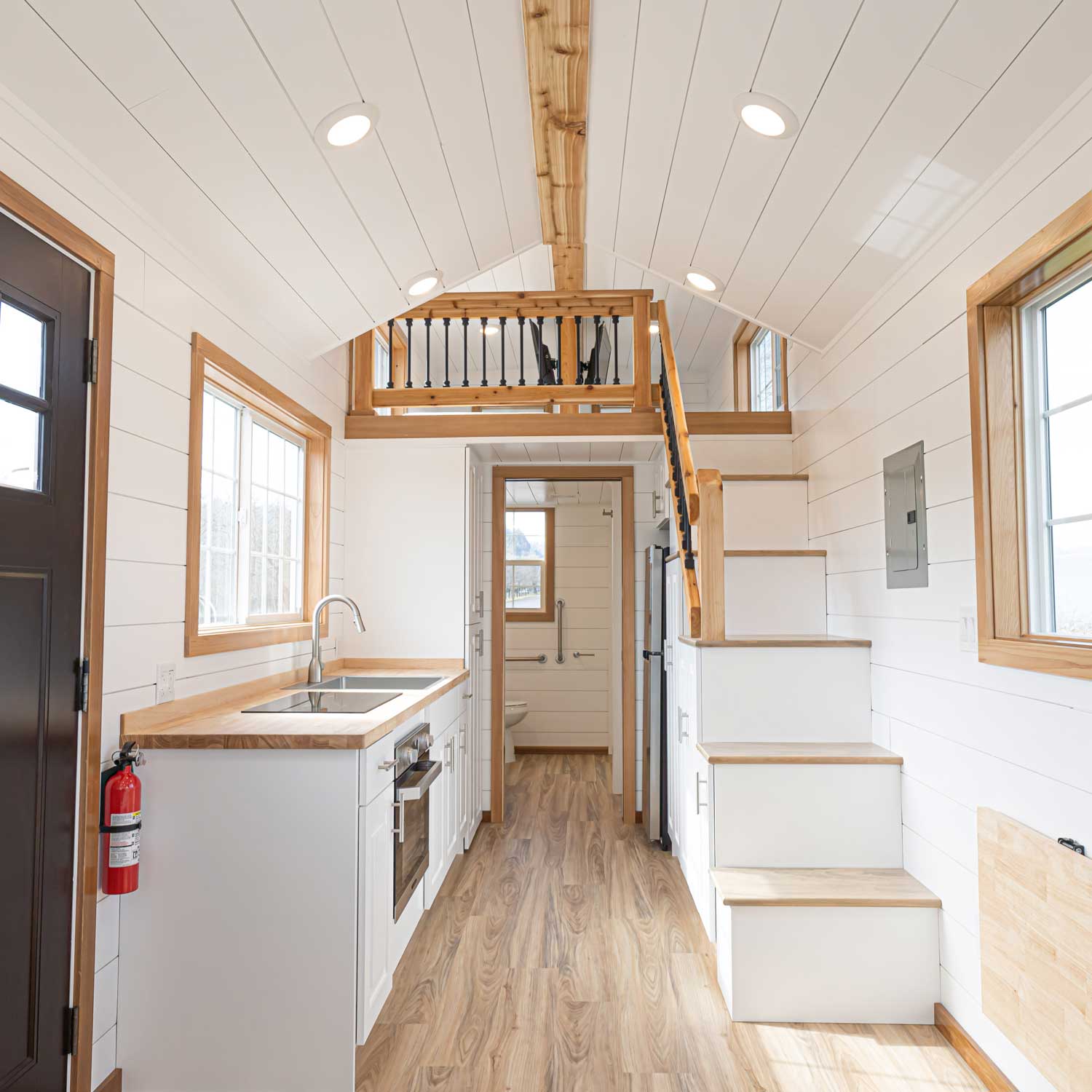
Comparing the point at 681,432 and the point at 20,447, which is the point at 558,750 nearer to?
the point at 681,432

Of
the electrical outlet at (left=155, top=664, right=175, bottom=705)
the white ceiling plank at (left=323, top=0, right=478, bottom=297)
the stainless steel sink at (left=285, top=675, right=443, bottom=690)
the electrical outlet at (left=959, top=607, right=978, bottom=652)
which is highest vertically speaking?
the white ceiling plank at (left=323, top=0, right=478, bottom=297)

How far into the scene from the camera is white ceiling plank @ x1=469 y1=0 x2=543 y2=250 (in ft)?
6.95

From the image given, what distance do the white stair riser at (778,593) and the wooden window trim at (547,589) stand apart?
141 inches

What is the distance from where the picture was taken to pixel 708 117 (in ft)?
7.73

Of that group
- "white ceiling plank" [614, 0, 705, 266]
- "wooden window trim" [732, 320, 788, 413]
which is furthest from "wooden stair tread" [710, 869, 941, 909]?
"wooden window trim" [732, 320, 788, 413]

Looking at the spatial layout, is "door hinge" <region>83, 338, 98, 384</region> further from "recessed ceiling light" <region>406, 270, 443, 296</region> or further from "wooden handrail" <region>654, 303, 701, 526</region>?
"wooden handrail" <region>654, 303, 701, 526</region>

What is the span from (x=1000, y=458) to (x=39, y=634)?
2.38m

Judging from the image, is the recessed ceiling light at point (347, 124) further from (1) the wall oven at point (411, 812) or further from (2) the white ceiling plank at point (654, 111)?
(1) the wall oven at point (411, 812)

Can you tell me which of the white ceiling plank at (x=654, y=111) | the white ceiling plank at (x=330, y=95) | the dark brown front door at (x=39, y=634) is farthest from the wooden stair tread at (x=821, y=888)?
the white ceiling plank at (x=330, y=95)

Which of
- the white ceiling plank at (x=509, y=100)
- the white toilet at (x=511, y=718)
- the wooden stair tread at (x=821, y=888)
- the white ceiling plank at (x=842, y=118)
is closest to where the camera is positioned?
the white ceiling plank at (x=842, y=118)

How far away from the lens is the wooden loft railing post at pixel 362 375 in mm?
4141

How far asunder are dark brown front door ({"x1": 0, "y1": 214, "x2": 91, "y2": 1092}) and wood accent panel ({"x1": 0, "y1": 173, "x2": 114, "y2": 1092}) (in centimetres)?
3

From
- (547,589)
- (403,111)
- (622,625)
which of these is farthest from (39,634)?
(547,589)

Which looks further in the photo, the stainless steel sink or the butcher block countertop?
the stainless steel sink
